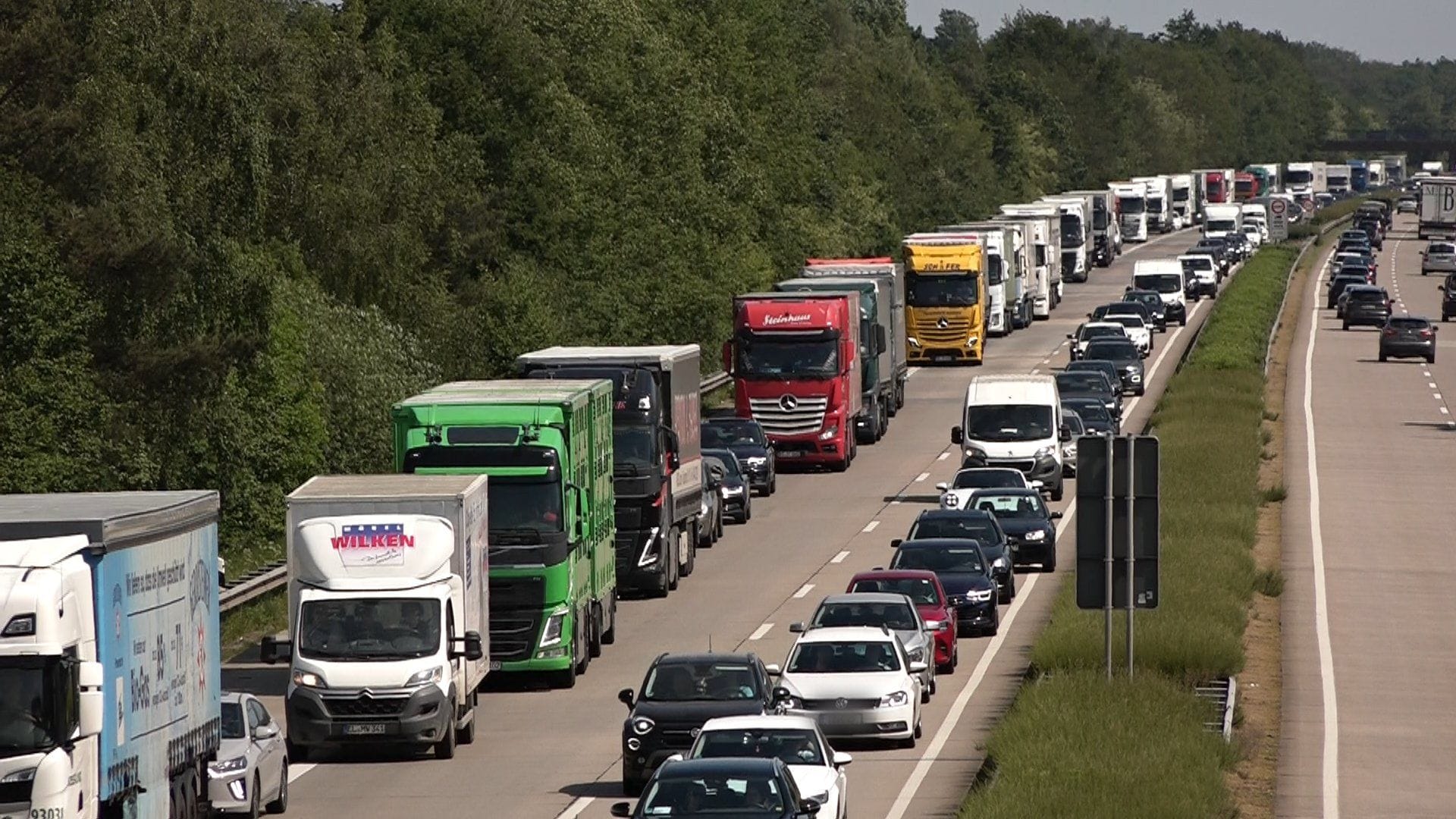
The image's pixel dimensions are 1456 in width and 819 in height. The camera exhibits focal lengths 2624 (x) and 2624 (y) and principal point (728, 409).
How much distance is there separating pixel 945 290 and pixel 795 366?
23.1m

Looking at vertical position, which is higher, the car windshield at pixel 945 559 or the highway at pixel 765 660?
the car windshield at pixel 945 559

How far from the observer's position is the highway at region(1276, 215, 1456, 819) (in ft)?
85.7

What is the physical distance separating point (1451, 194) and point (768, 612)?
112m

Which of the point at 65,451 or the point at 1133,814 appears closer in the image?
the point at 1133,814

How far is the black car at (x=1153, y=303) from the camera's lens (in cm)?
9338

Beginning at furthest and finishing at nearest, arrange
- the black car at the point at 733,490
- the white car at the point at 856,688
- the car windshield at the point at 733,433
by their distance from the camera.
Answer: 1. the car windshield at the point at 733,433
2. the black car at the point at 733,490
3. the white car at the point at 856,688

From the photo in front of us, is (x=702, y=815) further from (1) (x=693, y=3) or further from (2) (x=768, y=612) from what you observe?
(1) (x=693, y=3)

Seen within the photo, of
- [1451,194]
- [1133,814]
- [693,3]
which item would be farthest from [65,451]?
[1451,194]

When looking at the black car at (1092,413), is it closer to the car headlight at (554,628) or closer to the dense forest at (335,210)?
the dense forest at (335,210)

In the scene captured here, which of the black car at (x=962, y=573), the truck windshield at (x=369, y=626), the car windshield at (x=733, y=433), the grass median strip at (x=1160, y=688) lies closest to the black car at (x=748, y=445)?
the car windshield at (x=733, y=433)

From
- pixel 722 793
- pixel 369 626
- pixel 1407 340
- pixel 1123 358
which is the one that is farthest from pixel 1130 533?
pixel 1407 340

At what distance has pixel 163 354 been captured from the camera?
4653cm

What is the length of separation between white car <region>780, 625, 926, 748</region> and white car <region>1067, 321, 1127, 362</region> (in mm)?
47947

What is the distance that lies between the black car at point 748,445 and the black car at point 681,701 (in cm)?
2638
